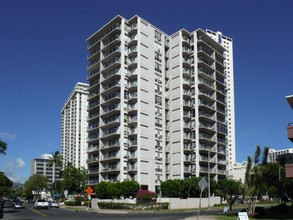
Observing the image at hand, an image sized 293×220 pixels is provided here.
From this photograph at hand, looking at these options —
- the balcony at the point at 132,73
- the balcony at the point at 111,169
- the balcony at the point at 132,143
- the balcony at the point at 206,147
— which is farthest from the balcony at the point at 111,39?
the balcony at the point at 206,147

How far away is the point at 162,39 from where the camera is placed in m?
87.2

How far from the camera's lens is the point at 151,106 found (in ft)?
261

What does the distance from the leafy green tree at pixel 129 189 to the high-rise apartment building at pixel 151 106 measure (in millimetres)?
6057

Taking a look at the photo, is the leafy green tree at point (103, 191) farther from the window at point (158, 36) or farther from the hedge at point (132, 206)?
the window at point (158, 36)

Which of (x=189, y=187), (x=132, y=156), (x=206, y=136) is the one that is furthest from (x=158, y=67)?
(x=189, y=187)

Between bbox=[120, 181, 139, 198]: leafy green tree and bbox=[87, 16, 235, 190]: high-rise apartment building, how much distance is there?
6057mm

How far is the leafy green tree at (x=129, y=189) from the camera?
2571 inches

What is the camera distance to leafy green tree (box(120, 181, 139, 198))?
65312mm

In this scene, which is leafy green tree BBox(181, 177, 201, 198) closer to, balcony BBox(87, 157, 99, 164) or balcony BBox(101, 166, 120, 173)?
balcony BBox(101, 166, 120, 173)

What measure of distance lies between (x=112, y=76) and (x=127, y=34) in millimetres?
10724

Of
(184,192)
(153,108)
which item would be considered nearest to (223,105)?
(153,108)

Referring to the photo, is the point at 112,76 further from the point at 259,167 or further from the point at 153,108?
the point at 259,167

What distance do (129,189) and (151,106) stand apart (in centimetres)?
2134

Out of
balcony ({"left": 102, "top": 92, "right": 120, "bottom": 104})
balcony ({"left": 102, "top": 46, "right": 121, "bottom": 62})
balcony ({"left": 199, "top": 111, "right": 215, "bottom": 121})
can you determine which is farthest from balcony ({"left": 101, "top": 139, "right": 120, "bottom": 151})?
balcony ({"left": 199, "top": 111, "right": 215, "bottom": 121})
